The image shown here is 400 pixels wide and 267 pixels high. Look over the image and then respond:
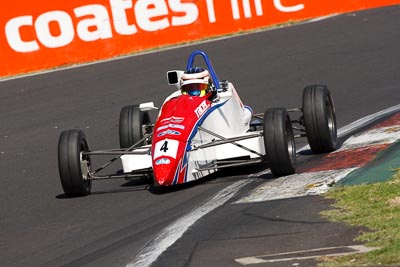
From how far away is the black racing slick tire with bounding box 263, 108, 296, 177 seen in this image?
9891 mm

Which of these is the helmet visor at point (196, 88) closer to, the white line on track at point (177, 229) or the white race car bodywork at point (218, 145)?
the white race car bodywork at point (218, 145)

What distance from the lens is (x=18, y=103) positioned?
1775 cm

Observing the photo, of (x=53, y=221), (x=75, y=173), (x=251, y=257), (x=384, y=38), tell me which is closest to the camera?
(x=251, y=257)

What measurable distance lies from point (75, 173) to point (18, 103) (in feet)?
25.1

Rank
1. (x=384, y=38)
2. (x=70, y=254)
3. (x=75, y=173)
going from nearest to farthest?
(x=70, y=254) < (x=75, y=173) < (x=384, y=38)

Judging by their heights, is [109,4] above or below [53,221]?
above

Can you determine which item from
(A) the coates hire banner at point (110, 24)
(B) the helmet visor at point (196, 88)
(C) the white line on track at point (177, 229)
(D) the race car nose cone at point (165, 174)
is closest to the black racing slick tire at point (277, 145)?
(C) the white line on track at point (177, 229)

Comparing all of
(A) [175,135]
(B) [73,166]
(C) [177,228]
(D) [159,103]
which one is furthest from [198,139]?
(D) [159,103]

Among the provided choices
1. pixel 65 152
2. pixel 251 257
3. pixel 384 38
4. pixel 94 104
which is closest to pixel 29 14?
pixel 94 104

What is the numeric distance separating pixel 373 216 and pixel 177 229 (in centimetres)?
157

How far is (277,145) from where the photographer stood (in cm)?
991

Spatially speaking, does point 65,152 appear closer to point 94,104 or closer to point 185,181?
point 185,181

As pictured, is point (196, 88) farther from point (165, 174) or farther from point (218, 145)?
point (165, 174)

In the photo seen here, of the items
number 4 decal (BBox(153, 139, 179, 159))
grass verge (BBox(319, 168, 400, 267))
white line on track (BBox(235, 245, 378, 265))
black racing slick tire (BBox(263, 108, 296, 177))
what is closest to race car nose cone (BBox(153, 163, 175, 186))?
number 4 decal (BBox(153, 139, 179, 159))
